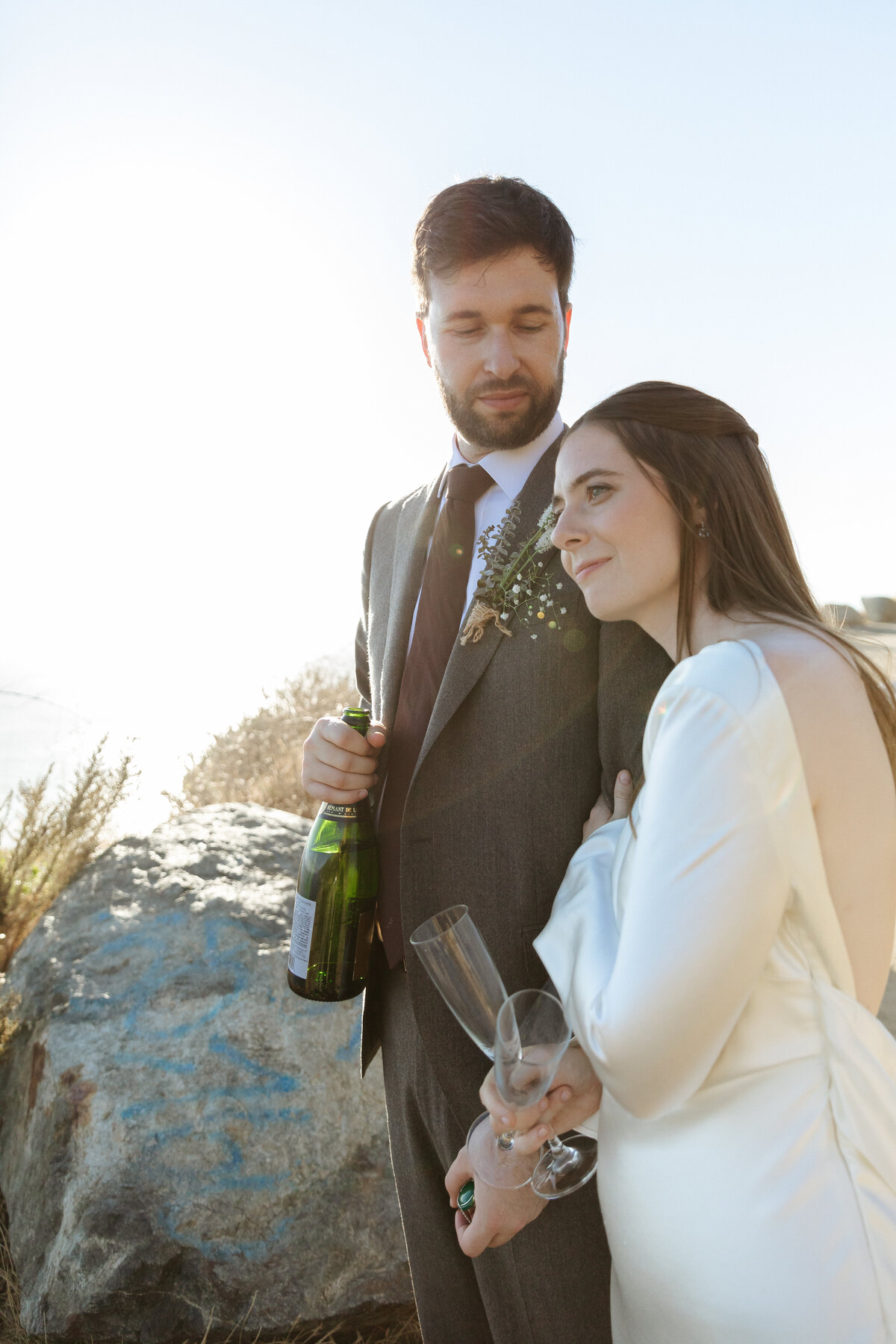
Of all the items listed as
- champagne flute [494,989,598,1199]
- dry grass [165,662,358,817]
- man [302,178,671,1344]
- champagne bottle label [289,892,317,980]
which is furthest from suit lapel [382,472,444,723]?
dry grass [165,662,358,817]

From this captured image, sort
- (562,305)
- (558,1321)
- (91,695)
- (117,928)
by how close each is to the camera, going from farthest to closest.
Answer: (91,695)
(117,928)
(562,305)
(558,1321)

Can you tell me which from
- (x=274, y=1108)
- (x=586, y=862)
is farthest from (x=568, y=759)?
(x=274, y=1108)

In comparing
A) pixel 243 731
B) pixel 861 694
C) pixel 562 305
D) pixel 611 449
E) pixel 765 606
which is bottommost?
pixel 243 731

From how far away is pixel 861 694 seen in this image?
1384 mm

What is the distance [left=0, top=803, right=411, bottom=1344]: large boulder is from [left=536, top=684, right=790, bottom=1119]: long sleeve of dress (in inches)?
78.5

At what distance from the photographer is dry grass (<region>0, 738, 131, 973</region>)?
4.07 m

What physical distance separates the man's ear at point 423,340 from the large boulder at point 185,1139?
7.63 feet

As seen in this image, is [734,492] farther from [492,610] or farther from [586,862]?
[586,862]

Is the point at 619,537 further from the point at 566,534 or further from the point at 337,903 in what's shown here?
the point at 337,903

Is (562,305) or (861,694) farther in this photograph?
(562,305)

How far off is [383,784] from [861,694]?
1354 mm

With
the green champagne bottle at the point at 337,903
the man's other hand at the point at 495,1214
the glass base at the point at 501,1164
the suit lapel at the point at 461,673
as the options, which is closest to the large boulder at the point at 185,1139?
the green champagne bottle at the point at 337,903

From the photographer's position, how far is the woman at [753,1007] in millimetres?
1232

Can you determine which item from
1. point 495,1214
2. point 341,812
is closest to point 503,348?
point 341,812
